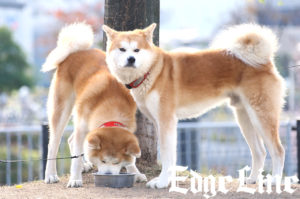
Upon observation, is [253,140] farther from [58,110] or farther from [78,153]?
[58,110]

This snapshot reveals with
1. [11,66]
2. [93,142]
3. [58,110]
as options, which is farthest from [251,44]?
[11,66]

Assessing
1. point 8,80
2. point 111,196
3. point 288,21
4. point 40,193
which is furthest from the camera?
point 288,21

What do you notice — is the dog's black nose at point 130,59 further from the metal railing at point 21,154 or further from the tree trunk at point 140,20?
the metal railing at point 21,154

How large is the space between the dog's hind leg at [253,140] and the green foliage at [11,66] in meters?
17.1

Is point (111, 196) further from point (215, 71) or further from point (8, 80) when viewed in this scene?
point (8, 80)

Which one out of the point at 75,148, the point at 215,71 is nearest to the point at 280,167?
the point at 215,71

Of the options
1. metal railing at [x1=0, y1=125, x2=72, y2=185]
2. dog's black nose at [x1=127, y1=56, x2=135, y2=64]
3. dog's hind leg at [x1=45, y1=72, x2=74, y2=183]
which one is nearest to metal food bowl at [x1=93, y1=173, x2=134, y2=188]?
dog's hind leg at [x1=45, y1=72, x2=74, y2=183]

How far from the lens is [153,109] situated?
4.85 meters

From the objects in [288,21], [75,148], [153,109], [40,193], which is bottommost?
[40,193]

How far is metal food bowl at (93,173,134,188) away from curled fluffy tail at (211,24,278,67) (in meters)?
1.55

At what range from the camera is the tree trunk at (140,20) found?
224 inches

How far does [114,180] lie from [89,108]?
2.65 ft

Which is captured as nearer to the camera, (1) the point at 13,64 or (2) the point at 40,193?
(2) the point at 40,193

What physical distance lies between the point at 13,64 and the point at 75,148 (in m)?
17.2
